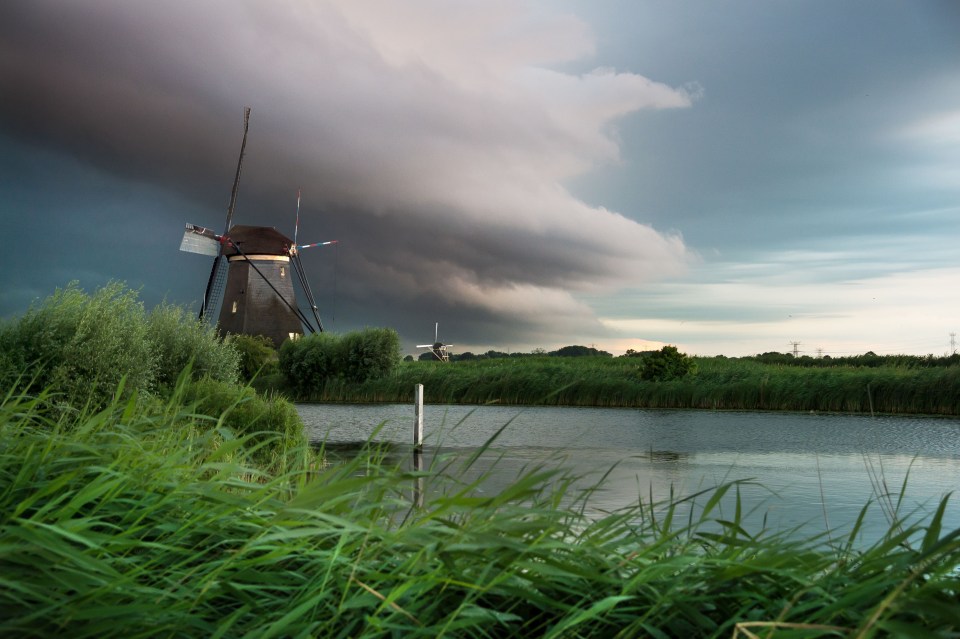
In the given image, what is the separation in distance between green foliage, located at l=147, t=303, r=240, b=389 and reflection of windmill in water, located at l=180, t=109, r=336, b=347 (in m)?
31.2

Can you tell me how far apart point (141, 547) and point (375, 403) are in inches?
1078

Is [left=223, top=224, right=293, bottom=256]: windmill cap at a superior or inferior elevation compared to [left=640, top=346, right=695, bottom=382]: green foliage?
superior

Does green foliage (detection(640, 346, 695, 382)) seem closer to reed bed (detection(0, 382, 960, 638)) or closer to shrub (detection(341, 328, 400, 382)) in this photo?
shrub (detection(341, 328, 400, 382))

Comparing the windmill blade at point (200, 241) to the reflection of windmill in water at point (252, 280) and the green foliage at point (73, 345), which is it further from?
the green foliage at point (73, 345)

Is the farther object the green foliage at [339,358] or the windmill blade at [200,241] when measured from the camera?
the windmill blade at [200,241]

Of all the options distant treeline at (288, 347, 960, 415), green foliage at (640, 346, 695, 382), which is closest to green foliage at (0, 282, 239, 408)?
distant treeline at (288, 347, 960, 415)

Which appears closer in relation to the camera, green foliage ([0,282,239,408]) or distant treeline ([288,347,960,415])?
green foliage ([0,282,239,408])

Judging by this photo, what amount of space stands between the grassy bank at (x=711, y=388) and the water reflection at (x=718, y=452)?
149 cm

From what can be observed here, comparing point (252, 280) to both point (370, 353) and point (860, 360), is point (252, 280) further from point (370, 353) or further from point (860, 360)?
point (860, 360)

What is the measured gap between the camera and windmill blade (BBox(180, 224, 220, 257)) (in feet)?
149

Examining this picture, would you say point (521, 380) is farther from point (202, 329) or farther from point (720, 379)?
point (202, 329)

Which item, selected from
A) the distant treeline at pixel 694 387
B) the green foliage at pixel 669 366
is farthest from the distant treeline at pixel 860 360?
the green foliage at pixel 669 366

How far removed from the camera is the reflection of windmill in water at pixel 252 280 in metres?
46.7

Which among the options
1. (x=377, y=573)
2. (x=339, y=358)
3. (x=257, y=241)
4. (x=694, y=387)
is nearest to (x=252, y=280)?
(x=257, y=241)
